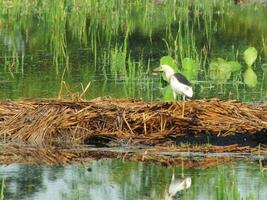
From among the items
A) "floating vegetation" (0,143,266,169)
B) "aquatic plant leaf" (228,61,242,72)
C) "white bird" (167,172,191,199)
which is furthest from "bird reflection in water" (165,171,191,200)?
"aquatic plant leaf" (228,61,242,72)

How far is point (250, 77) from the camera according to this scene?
16797 mm

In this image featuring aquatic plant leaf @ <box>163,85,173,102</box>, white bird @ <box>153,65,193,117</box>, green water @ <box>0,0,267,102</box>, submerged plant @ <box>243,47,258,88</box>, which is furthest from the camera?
submerged plant @ <box>243,47,258,88</box>

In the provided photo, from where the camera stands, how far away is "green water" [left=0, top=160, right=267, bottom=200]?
30.0ft

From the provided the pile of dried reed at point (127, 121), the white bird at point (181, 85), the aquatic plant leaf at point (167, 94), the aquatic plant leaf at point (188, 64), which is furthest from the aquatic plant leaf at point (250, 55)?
the pile of dried reed at point (127, 121)

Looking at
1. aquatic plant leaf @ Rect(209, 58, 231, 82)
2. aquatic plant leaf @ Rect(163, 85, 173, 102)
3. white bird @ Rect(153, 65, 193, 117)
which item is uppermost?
white bird @ Rect(153, 65, 193, 117)

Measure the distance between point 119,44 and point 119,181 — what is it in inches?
435

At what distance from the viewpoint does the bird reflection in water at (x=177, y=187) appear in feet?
29.8

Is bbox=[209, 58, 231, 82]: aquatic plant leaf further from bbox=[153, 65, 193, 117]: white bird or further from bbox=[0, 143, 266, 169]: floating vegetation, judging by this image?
bbox=[0, 143, 266, 169]: floating vegetation

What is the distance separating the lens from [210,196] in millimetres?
9016

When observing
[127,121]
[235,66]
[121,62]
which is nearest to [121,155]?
[127,121]

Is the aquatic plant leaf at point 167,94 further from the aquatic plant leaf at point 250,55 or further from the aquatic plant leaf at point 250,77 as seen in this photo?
the aquatic plant leaf at point 250,55

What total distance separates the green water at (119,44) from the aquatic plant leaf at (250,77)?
0.10 meters

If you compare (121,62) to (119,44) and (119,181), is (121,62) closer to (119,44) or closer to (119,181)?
→ (119,44)

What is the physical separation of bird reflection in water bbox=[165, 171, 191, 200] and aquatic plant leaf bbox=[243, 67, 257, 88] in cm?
636
